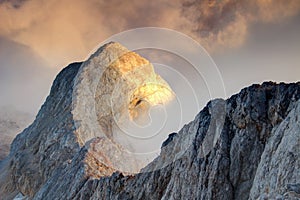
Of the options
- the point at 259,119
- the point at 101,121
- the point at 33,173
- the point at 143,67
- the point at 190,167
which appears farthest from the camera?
the point at 143,67

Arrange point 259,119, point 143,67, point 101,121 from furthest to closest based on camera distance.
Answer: point 143,67, point 101,121, point 259,119

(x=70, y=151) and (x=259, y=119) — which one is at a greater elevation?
(x=70, y=151)

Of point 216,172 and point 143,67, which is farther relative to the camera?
point 143,67

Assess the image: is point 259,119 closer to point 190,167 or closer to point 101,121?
point 190,167

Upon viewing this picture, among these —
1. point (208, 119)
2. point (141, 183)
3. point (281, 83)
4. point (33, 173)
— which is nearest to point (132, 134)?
point (33, 173)

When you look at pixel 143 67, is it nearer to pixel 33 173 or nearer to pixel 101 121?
pixel 101 121

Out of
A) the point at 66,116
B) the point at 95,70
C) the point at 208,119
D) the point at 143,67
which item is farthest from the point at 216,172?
the point at 143,67

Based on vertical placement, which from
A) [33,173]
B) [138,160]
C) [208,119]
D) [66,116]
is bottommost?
[208,119]
